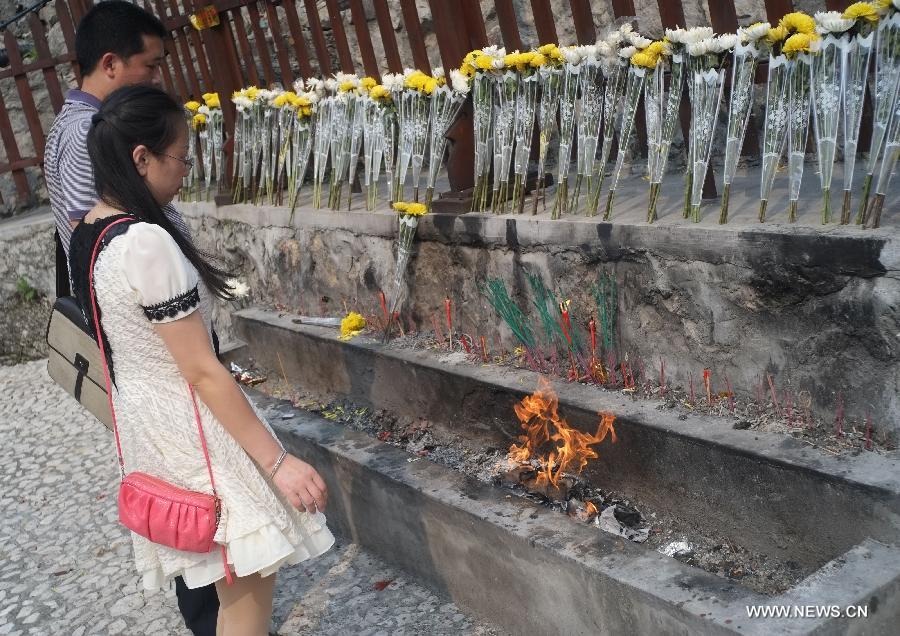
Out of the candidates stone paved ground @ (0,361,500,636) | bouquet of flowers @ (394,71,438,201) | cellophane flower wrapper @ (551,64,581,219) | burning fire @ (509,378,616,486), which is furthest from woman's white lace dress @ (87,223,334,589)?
bouquet of flowers @ (394,71,438,201)

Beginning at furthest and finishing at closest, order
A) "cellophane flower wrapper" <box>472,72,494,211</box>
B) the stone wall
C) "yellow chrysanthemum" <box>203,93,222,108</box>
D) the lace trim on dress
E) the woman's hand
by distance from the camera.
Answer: "yellow chrysanthemum" <box>203,93,222,108</box>
"cellophane flower wrapper" <box>472,72,494,211</box>
the stone wall
the woman's hand
the lace trim on dress

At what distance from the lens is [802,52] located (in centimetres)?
273

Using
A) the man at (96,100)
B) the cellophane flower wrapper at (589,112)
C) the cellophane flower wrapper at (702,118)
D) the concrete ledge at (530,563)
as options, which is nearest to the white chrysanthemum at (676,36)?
the cellophane flower wrapper at (702,118)

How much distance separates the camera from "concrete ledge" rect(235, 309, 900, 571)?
2.31 m

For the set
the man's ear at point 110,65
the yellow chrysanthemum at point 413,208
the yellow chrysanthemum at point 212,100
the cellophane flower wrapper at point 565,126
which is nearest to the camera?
the man's ear at point 110,65

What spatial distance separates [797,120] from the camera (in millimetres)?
2828

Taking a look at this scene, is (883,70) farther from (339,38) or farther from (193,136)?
(193,136)

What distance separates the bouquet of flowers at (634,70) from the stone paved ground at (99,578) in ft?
5.17

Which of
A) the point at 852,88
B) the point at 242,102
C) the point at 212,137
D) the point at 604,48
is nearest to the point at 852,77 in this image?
the point at 852,88

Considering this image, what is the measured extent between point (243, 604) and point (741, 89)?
2.20 metres

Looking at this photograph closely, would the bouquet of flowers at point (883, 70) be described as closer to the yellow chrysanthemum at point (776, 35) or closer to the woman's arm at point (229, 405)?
the yellow chrysanthemum at point (776, 35)

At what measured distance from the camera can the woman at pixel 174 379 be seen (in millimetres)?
2002

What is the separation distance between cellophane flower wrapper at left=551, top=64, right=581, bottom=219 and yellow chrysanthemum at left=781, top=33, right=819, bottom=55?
0.91 metres

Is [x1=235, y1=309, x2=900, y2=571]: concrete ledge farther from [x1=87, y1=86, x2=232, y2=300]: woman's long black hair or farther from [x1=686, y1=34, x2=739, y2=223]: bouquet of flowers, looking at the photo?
[x1=87, y1=86, x2=232, y2=300]: woman's long black hair
